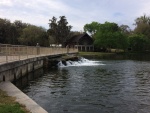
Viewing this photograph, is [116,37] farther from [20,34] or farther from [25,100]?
[25,100]

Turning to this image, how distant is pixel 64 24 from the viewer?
119125 mm

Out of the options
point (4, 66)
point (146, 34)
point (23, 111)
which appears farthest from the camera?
point (146, 34)

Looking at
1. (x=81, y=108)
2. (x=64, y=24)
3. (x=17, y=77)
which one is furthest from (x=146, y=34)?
(x=81, y=108)

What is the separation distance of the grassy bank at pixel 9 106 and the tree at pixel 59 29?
105658mm

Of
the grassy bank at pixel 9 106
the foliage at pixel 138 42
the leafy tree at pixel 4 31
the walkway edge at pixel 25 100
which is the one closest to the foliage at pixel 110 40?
the foliage at pixel 138 42

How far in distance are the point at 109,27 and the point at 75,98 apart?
9988cm

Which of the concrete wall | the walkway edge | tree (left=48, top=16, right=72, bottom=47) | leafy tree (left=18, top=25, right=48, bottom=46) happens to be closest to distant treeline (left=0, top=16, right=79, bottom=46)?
leafy tree (left=18, top=25, right=48, bottom=46)

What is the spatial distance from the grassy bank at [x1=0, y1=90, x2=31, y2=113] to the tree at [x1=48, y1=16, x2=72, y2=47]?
10566cm

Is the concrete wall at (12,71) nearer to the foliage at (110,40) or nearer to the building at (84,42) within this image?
the foliage at (110,40)

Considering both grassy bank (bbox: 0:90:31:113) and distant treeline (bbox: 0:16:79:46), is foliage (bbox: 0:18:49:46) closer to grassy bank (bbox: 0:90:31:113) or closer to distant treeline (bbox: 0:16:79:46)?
distant treeline (bbox: 0:16:79:46)

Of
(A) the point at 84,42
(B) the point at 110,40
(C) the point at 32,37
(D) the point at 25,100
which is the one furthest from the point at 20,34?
(D) the point at 25,100

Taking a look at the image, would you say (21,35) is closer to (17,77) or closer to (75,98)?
(17,77)

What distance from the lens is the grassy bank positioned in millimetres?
10581

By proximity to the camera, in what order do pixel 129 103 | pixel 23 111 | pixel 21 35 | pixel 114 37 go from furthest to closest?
pixel 114 37 < pixel 21 35 < pixel 129 103 < pixel 23 111
